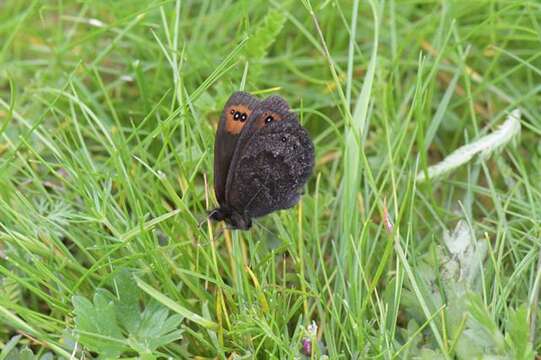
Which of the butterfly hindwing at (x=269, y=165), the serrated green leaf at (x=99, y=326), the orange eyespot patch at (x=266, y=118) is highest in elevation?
the orange eyespot patch at (x=266, y=118)

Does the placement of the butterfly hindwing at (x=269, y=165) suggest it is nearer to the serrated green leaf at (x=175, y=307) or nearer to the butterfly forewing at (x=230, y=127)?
the butterfly forewing at (x=230, y=127)

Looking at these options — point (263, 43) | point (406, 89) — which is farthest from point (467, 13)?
point (263, 43)

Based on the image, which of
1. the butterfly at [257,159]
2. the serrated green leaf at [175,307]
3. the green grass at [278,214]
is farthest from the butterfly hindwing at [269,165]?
the serrated green leaf at [175,307]

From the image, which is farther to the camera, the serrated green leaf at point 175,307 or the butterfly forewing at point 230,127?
the butterfly forewing at point 230,127

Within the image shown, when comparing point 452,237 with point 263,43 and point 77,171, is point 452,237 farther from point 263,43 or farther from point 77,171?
point 77,171

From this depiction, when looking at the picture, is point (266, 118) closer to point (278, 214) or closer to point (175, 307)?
point (278, 214)

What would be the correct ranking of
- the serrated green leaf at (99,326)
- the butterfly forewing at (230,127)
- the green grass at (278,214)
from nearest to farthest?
the serrated green leaf at (99,326) → the green grass at (278,214) → the butterfly forewing at (230,127)

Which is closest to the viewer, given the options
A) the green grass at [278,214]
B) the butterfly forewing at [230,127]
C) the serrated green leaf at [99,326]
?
the serrated green leaf at [99,326]
